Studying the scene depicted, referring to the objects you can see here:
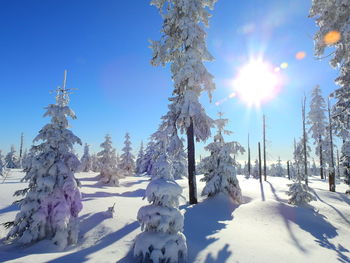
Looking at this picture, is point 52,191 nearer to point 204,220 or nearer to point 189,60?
point 204,220

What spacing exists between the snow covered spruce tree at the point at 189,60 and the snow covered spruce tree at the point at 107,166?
18.2 metres

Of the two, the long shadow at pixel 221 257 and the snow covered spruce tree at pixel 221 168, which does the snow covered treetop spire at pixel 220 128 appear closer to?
the snow covered spruce tree at pixel 221 168

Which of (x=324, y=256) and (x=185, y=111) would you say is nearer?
(x=324, y=256)

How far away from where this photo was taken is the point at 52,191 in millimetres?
9930

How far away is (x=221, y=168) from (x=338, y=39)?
1039cm

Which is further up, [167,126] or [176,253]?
[167,126]

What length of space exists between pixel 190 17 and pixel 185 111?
6070 mm

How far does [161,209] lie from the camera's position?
6930 mm

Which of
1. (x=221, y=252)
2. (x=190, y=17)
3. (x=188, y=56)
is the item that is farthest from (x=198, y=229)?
(x=190, y=17)

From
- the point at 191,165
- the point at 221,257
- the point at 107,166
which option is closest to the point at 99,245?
the point at 221,257

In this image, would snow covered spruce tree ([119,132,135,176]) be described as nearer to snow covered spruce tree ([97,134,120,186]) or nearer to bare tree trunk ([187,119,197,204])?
snow covered spruce tree ([97,134,120,186])

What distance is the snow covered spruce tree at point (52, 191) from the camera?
30.7 ft

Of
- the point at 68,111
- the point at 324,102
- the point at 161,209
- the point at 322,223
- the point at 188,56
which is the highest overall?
the point at 324,102

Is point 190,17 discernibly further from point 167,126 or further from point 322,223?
point 322,223
